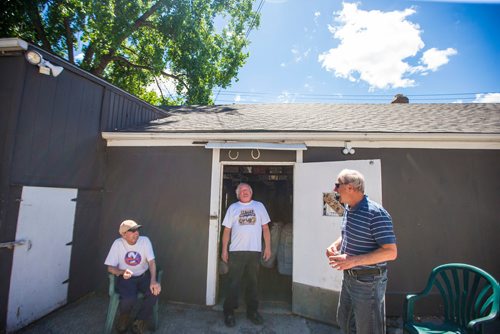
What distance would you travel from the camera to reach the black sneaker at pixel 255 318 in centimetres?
375

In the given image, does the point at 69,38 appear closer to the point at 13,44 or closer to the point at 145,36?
the point at 145,36

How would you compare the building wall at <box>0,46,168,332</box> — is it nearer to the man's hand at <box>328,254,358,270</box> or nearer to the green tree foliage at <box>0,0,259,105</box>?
the man's hand at <box>328,254,358,270</box>

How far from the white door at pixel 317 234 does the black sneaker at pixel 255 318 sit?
2.00ft

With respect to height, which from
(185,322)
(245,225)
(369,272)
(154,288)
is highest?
(245,225)

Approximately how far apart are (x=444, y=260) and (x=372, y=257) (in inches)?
118

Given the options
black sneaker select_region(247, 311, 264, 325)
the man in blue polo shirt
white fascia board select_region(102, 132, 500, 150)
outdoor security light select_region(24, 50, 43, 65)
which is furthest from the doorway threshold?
outdoor security light select_region(24, 50, 43, 65)

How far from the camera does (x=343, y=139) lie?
4363 millimetres

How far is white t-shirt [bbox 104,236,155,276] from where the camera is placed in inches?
135

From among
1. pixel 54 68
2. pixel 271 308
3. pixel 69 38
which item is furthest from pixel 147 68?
pixel 271 308

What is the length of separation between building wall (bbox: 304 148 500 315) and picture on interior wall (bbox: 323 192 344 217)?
2.75 ft

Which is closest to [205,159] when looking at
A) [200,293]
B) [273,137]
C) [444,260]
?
[273,137]

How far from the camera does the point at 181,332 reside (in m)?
3.51

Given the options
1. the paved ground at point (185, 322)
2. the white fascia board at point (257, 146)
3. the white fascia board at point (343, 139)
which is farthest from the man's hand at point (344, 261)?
the white fascia board at point (343, 139)

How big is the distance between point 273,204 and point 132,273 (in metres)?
4.78
